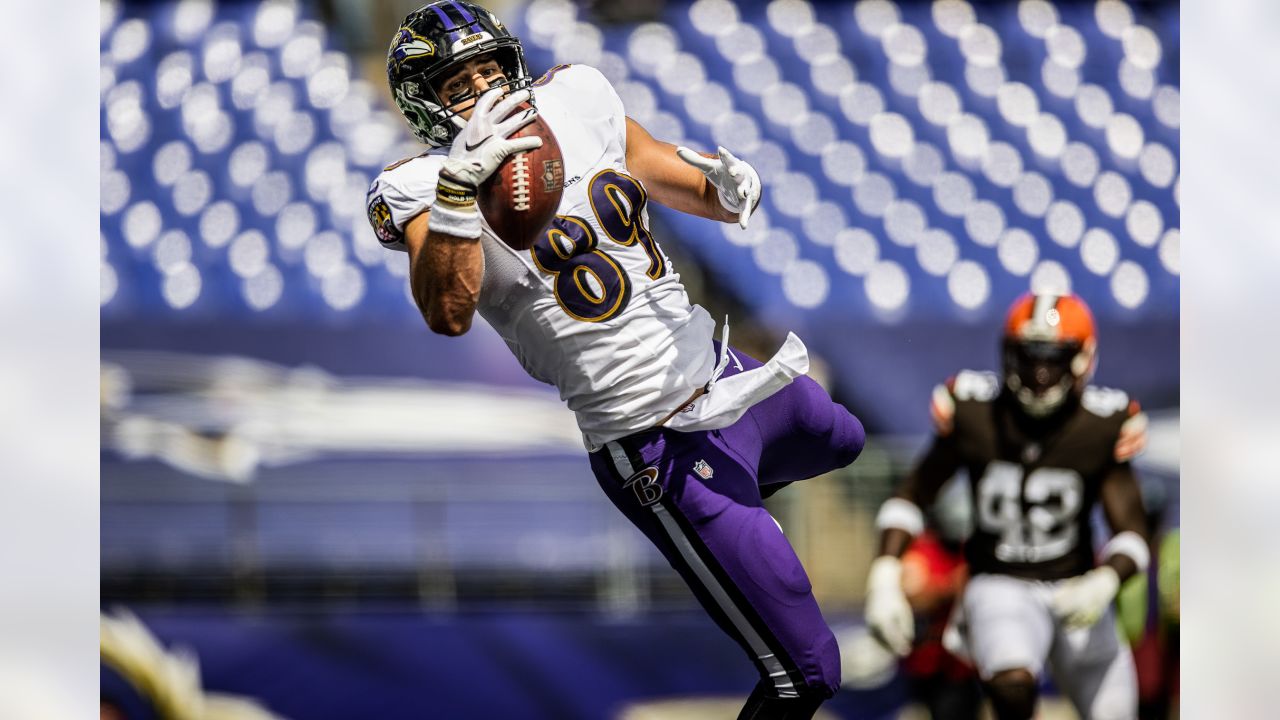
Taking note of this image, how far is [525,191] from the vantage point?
1.75m

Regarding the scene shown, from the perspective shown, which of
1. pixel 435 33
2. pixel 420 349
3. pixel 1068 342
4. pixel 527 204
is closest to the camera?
pixel 527 204

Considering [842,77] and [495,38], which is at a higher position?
[842,77]

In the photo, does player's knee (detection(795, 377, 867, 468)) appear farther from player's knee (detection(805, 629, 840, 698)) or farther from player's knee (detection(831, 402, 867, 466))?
player's knee (detection(805, 629, 840, 698))

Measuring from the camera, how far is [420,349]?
348cm

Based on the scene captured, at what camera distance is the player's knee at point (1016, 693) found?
3152 mm

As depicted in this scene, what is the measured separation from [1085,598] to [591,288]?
6.20 ft

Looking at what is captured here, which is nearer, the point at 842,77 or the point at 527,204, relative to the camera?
the point at 527,204

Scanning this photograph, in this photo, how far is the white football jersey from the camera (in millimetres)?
1916

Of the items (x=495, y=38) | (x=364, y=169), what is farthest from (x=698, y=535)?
(x=364, y=169)

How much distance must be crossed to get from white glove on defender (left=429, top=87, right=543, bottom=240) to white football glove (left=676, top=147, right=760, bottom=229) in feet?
1.12

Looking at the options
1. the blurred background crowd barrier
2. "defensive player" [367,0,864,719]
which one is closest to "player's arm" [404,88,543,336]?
"defensive player" [367,0,864,719]

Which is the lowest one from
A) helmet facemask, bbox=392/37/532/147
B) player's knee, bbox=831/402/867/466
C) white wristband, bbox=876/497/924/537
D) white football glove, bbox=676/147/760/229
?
white wristband, bbox=876/497/924/537

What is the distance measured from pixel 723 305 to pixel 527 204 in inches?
68.3
